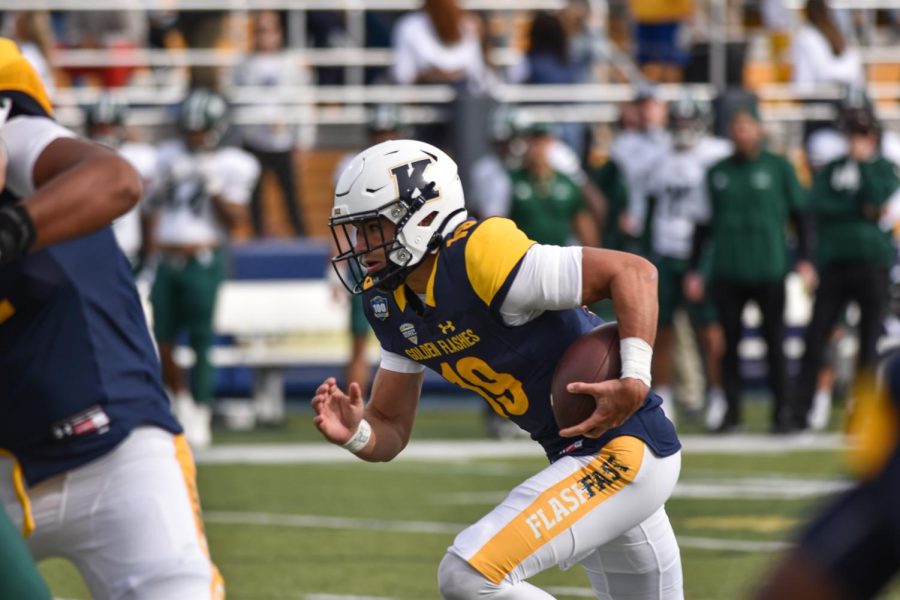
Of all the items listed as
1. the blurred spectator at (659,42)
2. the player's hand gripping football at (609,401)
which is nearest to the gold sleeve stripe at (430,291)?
the player's hand gripping football at (609,401)

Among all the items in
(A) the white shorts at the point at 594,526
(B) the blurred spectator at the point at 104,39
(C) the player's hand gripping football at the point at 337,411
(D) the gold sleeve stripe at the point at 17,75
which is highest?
(D) the gold sleeve stripe at the point at 17,75

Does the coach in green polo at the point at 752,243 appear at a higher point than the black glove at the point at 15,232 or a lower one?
lower

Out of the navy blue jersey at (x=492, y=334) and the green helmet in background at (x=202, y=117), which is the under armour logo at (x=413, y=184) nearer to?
the navy blue jersey at (x=492, y=334)

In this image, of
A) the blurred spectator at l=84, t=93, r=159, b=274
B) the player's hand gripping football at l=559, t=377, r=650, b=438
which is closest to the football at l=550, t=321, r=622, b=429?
the player's hand gripping football at l=559, t=377, r=650, b=438

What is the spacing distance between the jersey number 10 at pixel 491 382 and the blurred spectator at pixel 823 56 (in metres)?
11.1

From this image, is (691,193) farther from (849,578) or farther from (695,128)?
(849,578)

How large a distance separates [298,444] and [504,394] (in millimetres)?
7589

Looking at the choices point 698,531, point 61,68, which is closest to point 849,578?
point 698,531

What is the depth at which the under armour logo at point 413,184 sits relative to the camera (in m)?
4.37

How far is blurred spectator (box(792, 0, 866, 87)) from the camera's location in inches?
588

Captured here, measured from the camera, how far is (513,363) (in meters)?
4.32

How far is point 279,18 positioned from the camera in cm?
1573

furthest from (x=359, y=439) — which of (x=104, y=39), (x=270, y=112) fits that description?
(x=104, y=39)

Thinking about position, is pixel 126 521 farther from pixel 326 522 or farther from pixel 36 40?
pixel 36 40
